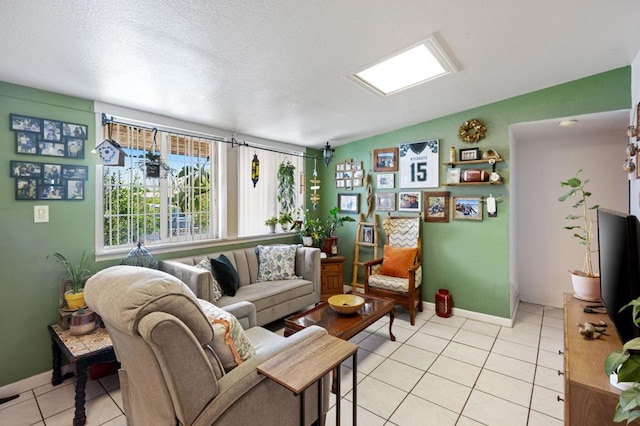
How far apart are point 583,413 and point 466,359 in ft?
4.83

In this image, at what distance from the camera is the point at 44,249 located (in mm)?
2260

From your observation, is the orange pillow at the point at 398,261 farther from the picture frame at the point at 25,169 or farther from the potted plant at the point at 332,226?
the picture frame at the point at 25,169

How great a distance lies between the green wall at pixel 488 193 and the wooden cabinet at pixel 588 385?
180cm

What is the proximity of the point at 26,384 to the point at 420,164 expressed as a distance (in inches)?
174

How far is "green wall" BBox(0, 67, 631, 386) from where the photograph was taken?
2.12 metres

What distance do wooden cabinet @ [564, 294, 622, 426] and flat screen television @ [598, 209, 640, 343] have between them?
0.45ft

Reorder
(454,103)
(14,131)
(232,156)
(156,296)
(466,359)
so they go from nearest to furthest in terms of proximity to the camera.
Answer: (156,296) → (14,131) → (466,359) → (454,103) → (232,156)

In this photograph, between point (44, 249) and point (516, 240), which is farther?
point (516, 240)

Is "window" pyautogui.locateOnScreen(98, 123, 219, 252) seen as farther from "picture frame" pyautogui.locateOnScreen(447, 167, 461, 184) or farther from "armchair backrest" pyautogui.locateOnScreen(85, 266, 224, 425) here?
"picture frame" pyautogui.locateOnScreen(447, 167, 461, 184)

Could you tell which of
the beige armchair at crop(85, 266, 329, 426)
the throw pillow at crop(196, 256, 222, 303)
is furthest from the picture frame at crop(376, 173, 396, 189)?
the beige armchair at crop(85, 266, 329, 426)

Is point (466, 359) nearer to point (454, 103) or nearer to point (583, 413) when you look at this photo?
point (583, 413)

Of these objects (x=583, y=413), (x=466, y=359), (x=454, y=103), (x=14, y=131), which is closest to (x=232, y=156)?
(x=14, y=131)

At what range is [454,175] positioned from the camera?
137 inches

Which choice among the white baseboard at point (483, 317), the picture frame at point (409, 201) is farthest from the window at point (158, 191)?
the white baseboard at point (483, 317)
